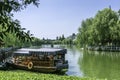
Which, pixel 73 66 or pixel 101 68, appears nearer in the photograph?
pixel 101 68

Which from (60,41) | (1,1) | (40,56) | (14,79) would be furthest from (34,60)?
(60,41)

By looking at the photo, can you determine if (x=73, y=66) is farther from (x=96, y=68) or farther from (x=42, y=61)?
(x=42, y=61)

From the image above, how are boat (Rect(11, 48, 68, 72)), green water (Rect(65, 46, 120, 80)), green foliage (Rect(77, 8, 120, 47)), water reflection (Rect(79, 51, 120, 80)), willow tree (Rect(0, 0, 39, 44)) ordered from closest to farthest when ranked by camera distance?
willow tree (Rect(0, 0, 39, 44))
green water (Rect(65, 46, 120, 80))
water reflection (Rect(79, 51, 120, 80))
boat (Rect(11, 48, 68, 72))
green foliage (Rect(77, 8, 120, 47))

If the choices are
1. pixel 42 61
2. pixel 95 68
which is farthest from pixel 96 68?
pixel 42 61

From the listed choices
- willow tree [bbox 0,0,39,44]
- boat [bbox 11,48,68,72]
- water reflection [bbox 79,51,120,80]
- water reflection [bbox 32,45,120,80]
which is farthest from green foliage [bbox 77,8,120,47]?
willow tree [bbox 0,0,39,44]

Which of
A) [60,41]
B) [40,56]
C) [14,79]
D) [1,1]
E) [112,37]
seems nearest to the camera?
[1,1]

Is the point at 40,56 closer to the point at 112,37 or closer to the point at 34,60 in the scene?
the point at 34,60

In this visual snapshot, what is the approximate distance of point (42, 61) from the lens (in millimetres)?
25156

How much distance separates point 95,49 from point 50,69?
48.4 m

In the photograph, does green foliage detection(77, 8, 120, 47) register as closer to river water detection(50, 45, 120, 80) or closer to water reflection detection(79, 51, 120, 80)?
river water detection(50, 45, 120, 80)

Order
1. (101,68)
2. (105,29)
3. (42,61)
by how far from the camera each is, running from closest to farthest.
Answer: (42,61) < (101,68) < (105,29)

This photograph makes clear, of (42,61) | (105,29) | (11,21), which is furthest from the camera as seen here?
(105,29)

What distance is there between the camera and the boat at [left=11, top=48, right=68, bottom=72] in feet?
80.5

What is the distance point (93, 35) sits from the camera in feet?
228
